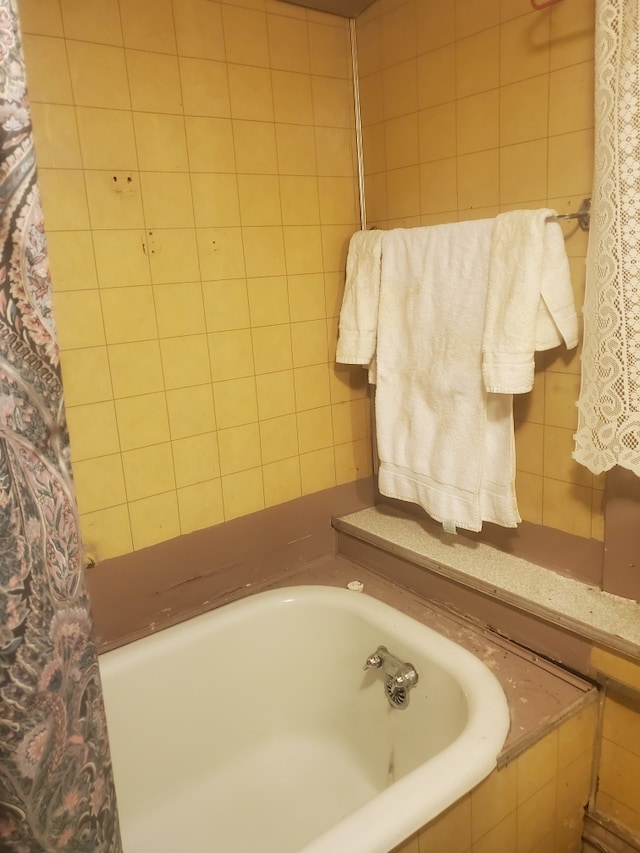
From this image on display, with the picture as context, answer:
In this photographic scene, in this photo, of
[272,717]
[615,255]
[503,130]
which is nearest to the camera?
[615,255]

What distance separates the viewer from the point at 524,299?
4.40 ft

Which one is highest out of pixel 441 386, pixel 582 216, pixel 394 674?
pixel 582 216

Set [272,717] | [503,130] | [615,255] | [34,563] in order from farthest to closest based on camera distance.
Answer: [272,717] < [503,130] < [615,255] < [34,563]

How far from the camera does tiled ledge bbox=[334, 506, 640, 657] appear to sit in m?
1.31

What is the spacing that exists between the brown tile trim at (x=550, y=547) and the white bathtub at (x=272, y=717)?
0.33m

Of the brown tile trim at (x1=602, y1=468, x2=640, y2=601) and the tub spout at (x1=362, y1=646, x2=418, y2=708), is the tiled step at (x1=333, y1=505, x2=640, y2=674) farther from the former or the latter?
the tub spout at (x1=362, y1=646, x2=418, y2=708)

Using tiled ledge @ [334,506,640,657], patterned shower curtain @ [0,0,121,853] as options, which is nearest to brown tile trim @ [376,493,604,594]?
tiled ledge @ [334,506,640,657]

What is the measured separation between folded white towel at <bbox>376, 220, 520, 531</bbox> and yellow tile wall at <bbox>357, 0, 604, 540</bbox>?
11 cm

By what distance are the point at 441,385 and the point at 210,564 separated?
2.61 ft

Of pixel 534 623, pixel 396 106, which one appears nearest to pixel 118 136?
pixel 396 106

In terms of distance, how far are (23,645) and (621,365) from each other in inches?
43.0

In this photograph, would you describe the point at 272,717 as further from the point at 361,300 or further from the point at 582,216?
the point at 582,216

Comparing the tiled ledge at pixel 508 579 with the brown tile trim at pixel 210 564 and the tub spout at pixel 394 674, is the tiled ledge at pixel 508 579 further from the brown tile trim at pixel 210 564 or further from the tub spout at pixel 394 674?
the tub spout at pixel 394 674

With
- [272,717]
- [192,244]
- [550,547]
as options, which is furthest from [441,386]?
[272,717]
